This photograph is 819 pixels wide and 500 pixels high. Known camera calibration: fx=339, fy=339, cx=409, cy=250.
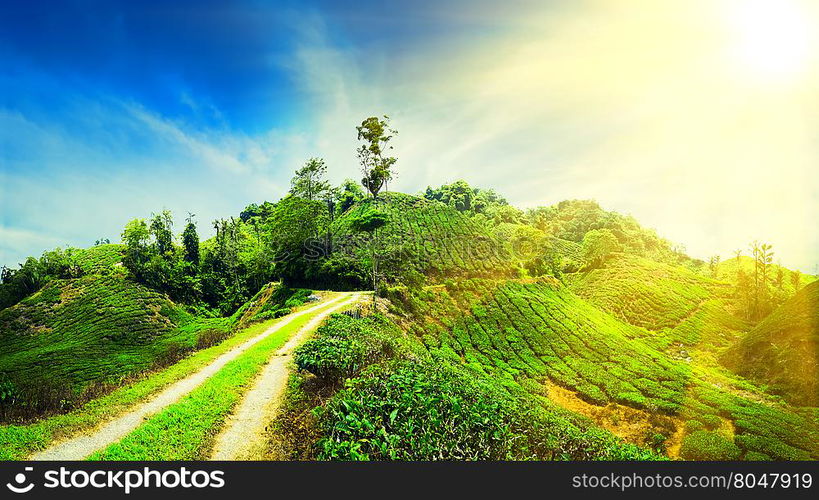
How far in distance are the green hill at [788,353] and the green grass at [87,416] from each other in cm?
3547


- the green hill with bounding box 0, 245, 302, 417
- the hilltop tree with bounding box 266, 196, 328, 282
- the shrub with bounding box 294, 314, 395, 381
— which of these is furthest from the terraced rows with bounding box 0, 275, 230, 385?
the shrub with bounding box 294, 314, 395, 381

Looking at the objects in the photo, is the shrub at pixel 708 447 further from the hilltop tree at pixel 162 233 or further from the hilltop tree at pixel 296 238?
the hilltop tree at pixel 162 233

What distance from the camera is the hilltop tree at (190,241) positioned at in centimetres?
5103

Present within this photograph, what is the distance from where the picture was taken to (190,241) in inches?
2029

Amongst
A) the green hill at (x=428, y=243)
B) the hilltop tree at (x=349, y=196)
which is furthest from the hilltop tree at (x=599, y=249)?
the hilltop tree at (x=349, y=196)

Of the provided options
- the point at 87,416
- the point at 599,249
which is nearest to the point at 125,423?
the point at 87,416

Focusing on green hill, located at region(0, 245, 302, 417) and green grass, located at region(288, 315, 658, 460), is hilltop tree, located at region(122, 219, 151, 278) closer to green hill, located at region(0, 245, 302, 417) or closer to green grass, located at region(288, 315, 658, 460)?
green hill, located at region(0, 245, 302, 417)

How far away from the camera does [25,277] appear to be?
38625 mm

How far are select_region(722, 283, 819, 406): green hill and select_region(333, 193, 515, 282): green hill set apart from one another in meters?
21.8

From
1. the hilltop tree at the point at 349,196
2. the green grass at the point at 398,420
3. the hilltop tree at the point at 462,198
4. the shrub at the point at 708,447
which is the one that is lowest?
the shrub at the point at 708,447

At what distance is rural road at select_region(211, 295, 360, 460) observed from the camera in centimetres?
635

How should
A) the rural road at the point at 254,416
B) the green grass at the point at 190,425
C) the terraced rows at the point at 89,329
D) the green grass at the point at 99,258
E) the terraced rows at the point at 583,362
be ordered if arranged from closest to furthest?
the green grass at the point at 190,425 < the rural road at the point at 254,416 < the terraced rows at the point at 583,362 < the terraced rows at the point at 89,329 < the green grass at the point at 99,258

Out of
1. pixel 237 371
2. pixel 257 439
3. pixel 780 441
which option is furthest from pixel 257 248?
pixel 780 441

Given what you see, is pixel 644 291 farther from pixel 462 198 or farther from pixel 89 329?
pixel 89 329
